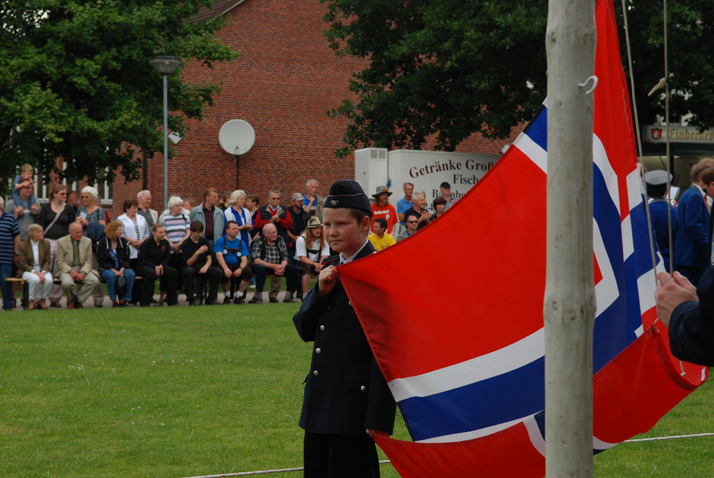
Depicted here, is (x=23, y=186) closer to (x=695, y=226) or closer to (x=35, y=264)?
(x=35, y=264)

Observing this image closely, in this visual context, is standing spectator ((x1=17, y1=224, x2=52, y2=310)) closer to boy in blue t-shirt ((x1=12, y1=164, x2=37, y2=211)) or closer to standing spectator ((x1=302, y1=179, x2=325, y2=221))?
boy in blue t-shirt ((x1=12, y1=164, x2=37, y2=211))

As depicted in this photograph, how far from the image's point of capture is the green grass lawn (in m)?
6.49

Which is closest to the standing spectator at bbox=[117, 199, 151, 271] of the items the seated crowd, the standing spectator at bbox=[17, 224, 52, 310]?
the seated crowd

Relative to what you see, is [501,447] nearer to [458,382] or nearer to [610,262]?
[458,382]

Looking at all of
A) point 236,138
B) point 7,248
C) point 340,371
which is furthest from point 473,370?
point 236,138

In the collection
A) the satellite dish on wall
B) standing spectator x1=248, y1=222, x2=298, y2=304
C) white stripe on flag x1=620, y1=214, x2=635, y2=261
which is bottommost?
standing spectator x1=248, y1=222, x2=298, y2=304

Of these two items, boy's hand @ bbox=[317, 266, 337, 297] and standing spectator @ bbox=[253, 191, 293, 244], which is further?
standing spectator @ bbox=[253, 191, 293, 244]

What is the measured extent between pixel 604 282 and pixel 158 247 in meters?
14.4

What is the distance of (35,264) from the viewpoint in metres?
16.2

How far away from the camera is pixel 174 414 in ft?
26.5

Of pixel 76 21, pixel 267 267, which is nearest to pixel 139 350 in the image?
pixel 267 267

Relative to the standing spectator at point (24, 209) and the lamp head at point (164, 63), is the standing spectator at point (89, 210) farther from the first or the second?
the lamp head at point (164, 63)

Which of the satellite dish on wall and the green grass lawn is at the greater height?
the satellite dish on wall

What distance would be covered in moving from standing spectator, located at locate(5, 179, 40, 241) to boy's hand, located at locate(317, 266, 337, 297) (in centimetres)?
1471
